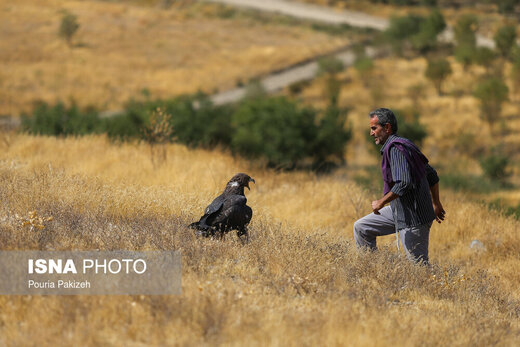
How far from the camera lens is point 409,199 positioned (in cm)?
557

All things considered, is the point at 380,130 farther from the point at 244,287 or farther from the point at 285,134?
the point at 285,134

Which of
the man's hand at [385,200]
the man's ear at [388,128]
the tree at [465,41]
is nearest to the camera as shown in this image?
the man's hand at [385,200]

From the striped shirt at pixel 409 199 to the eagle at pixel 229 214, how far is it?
1.48m


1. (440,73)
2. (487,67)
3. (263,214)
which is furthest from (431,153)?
(263,214)

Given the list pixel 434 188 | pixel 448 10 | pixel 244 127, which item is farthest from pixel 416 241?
pixel 448 10

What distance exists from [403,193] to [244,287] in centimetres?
185

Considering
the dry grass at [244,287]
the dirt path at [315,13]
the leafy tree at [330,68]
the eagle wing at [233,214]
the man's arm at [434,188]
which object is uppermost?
the man's arm at [434,188]

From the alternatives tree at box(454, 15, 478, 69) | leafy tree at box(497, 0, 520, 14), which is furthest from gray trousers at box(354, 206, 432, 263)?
leafy tree at box(497, 0, 520, 14)

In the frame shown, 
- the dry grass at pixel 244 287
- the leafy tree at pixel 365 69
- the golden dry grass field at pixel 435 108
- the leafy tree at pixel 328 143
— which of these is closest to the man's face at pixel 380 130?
the dry grass at pixel 244 287

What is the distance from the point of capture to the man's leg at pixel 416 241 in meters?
5.64

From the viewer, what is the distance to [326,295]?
4.69 meters

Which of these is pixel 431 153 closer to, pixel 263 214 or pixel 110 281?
pixel 263 214

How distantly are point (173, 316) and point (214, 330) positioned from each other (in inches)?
13.3

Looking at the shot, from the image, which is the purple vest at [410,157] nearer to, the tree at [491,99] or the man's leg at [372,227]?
the man's leg at [372,227]
